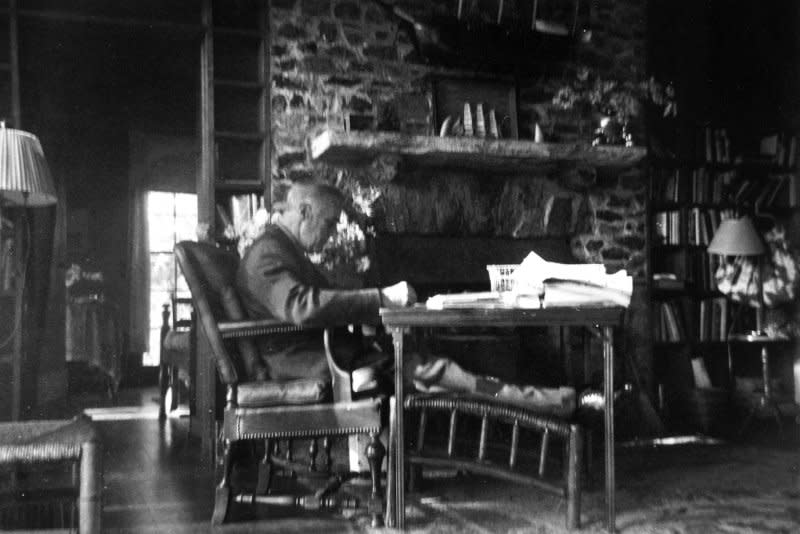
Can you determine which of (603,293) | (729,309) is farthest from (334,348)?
(729,309)

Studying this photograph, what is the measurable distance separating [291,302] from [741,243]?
365 centimetres

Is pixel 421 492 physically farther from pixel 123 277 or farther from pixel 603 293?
pixel 123 277

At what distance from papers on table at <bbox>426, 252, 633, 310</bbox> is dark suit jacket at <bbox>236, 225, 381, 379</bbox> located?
1.10ft

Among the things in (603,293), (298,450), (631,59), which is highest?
(631,59)

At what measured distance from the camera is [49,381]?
602 centimetres

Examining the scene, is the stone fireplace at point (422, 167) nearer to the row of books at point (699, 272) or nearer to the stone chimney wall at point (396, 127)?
the stone chimney wall at point (396, 127)

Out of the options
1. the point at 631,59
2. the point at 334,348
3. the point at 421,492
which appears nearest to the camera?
the point at 334,348

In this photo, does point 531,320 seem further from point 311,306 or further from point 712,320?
point 712,320

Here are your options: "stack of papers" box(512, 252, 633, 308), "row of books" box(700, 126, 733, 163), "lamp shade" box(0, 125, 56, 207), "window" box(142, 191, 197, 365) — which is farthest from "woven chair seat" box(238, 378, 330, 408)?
"window" box(142, 191, 197, 365)

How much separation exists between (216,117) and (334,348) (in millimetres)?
2320

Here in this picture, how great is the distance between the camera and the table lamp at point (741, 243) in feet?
16.7

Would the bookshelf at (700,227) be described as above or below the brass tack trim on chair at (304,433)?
above

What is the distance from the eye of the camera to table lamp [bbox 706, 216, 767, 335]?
200 inches

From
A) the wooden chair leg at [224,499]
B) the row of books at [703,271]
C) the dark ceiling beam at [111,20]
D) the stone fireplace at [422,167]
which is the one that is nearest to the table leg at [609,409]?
the wooden chair leg at [224,499]
